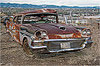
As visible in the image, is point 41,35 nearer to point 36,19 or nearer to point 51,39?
point 51,39

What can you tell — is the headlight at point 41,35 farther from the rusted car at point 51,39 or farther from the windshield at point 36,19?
the windshield at point 36,19

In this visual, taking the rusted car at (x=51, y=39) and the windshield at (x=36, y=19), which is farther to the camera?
the windshield at (x=36, y=19)

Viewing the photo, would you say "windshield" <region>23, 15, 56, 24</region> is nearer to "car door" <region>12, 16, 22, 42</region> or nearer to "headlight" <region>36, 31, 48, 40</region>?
"car door" <region>12, 16, 22, 42</region>

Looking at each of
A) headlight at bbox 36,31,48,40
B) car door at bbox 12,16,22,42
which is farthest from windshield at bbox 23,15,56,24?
headlight at bbox 36,31,48,40

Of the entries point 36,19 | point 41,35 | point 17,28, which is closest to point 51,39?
point 41,35

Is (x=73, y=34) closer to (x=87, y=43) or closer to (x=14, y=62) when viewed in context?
(x=87, y=43)

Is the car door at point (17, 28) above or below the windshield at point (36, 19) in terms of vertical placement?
below

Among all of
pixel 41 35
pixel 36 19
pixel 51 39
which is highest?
pixel 36 19

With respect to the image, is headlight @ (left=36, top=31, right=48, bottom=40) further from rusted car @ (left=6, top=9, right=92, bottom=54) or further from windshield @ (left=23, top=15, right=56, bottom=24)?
windshield @ (left=23, top=15, right=56, bottom=24)

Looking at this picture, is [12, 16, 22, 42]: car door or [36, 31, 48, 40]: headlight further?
[12, 16, 22, 42]: car door

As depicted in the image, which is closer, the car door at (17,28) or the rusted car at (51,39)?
the rusted car at (51,39)

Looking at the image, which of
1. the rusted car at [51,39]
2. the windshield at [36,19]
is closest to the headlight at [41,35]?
the rusted car at [51,39]

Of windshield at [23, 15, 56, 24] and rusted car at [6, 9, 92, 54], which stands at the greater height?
windshield at [23, 15, 56, 24]

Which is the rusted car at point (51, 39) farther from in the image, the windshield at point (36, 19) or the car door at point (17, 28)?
the windshield at point (36, 19)
